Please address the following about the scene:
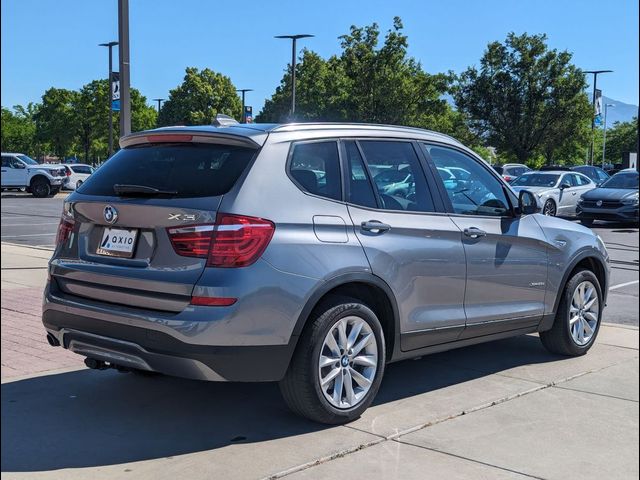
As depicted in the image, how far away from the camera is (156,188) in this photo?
4336mm

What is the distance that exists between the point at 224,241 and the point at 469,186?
234 cm

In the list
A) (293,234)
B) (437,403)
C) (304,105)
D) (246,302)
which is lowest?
(437,403)

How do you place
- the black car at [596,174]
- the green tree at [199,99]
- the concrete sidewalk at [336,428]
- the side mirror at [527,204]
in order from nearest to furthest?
the concrete sidewalk at [336,428] → the side mirror at [527,204] → the black car at [596,174] → the green tree at [199,99]

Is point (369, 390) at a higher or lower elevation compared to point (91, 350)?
lower

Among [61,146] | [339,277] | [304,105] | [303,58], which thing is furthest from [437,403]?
[61,146]

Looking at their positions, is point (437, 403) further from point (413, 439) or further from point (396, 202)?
point (396, 202)

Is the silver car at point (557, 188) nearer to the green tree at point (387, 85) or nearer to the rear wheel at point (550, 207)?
the rear wheel at point (550, 207)

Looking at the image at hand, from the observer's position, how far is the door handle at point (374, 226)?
4625 millimetres

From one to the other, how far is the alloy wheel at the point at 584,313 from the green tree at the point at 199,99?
60.1 meters

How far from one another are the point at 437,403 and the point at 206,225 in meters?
2.03

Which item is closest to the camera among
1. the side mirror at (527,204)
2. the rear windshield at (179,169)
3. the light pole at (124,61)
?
the rear windshield at (179,169)

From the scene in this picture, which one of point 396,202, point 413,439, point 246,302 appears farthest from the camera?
point 396,202

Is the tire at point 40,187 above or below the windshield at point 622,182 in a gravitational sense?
below

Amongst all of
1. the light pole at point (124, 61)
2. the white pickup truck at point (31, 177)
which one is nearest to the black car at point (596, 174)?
the white pickup truck at point (31, 177)
